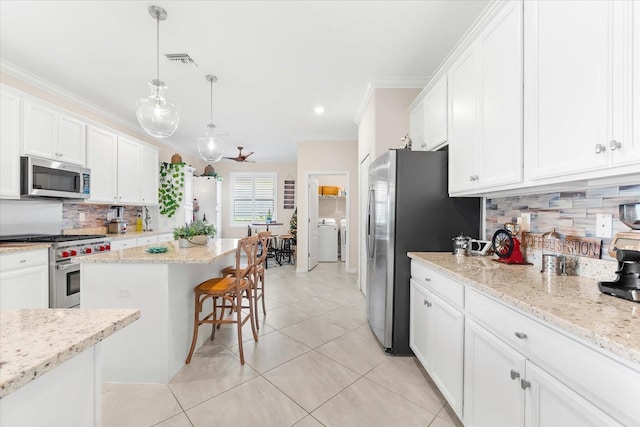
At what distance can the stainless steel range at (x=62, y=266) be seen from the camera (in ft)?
8.98

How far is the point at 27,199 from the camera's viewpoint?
118 inches

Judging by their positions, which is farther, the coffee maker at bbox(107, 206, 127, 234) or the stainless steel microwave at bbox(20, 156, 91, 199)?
the coffee maker at bbox(107, 206, 127, 234)

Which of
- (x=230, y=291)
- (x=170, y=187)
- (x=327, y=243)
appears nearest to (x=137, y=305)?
(x=230, y=291)

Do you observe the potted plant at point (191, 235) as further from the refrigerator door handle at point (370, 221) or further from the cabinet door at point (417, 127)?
the cabinet door at point (417, 127)

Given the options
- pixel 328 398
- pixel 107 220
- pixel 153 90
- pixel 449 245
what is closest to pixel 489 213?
pixel 449 245

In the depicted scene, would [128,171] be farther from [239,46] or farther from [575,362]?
[575,362]

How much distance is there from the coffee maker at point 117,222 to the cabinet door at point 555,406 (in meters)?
5.16

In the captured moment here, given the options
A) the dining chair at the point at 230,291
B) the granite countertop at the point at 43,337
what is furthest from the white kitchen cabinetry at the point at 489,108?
the granite countertop at the point at 43,337

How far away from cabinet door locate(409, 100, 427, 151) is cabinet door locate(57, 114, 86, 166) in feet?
13.4

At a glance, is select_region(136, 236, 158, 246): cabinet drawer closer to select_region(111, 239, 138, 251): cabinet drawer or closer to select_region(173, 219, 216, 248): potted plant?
select_region(111, 239, 138, 251): cabinet drawer

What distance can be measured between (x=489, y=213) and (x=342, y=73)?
6.83 feet

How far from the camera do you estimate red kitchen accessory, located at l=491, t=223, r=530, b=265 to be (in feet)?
5.83

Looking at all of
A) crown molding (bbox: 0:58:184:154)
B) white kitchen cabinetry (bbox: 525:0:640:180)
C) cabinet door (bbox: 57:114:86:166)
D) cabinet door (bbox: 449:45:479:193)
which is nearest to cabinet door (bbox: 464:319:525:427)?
white kitchen cabinetry (bbox: 525:0:640:180)

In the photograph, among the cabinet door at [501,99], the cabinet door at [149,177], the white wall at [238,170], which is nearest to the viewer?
the cabinet door at [501,99]
